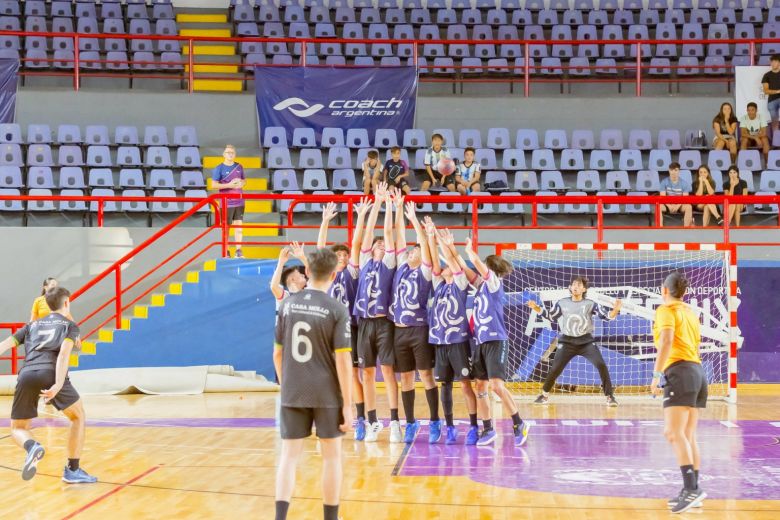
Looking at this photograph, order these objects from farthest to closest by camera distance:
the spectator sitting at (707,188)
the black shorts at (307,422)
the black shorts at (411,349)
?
the spectator sitting at (707,188), the black shorts at (411,349), the black shorts at (307,422)

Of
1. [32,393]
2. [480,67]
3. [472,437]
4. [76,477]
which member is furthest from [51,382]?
[480,67]

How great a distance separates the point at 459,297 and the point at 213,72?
47.0 ft

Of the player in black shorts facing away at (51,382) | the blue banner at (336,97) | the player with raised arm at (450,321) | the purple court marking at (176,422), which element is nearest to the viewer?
the player in black shorts facing away at (51,382)

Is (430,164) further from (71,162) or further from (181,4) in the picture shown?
(181,4)

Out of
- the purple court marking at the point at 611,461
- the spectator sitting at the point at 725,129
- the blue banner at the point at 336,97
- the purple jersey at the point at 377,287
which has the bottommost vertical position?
the purple court marking at the point at 611,461

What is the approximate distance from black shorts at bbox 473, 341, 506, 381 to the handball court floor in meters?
0.75

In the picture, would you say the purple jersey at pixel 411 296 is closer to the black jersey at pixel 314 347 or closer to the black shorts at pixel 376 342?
the black shorts at pixel 376 342

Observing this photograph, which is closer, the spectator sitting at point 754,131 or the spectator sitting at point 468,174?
the spectator sitting at point 468,174

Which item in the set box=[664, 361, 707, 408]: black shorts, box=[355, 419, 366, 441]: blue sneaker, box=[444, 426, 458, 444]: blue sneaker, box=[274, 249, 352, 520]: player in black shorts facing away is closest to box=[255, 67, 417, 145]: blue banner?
box=[355, 419, 366, 441]: blue sneaker

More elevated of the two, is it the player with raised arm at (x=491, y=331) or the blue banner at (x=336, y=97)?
the blue banner at (x=336, y=97)

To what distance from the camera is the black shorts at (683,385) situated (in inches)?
298

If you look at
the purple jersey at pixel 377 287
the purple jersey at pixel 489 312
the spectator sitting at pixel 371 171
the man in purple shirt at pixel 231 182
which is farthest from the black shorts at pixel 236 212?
A: the purple jersey at pixel 489 312

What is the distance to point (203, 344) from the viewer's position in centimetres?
1577

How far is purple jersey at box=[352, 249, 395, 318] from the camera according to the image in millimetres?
10450
